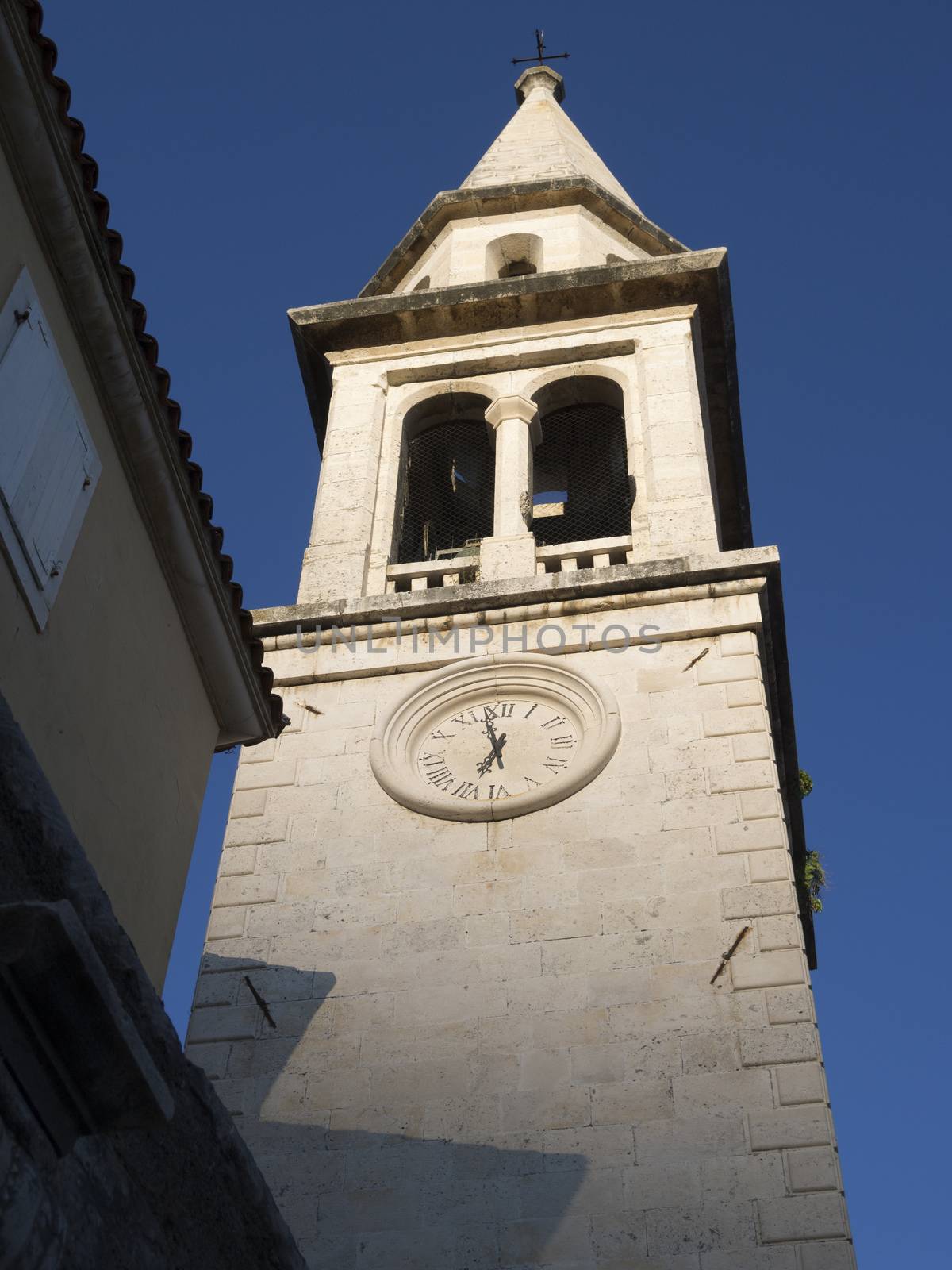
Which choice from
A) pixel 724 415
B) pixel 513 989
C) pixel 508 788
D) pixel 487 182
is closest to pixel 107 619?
pixel 513 989

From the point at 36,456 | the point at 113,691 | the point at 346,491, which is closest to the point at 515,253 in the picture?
the point at 346,491

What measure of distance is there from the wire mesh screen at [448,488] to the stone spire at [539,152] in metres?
4.89

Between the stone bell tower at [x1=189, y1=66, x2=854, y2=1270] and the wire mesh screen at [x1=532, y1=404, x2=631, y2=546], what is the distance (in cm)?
4

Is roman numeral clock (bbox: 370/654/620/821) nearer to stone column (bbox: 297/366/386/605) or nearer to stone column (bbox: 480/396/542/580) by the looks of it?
stone column (bbox: 480/396/542/580)

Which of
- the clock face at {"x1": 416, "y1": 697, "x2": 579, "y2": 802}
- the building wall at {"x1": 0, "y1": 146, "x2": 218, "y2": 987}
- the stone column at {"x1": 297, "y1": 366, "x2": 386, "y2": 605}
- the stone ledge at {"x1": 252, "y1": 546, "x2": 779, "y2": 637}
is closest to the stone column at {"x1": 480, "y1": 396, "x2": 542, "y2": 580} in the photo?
the stone ledge at {"x1": 252, "y1": 546, "x2": 779, "y2": 637}

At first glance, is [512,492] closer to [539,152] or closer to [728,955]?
[728,955]

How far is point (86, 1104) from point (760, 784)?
28.2 feet

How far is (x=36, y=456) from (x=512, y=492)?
9.85 m

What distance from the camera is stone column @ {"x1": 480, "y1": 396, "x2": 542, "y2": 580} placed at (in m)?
15.0

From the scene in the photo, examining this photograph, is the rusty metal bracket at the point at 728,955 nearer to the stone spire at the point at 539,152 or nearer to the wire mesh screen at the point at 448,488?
the wire mesh screen at the point at 448,488

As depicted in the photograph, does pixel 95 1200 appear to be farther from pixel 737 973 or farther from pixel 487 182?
pixel 487 182

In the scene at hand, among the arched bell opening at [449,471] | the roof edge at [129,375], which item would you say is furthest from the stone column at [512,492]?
the roof edge at [129,375]

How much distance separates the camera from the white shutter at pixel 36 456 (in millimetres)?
6301

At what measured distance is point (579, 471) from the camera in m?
17.9
